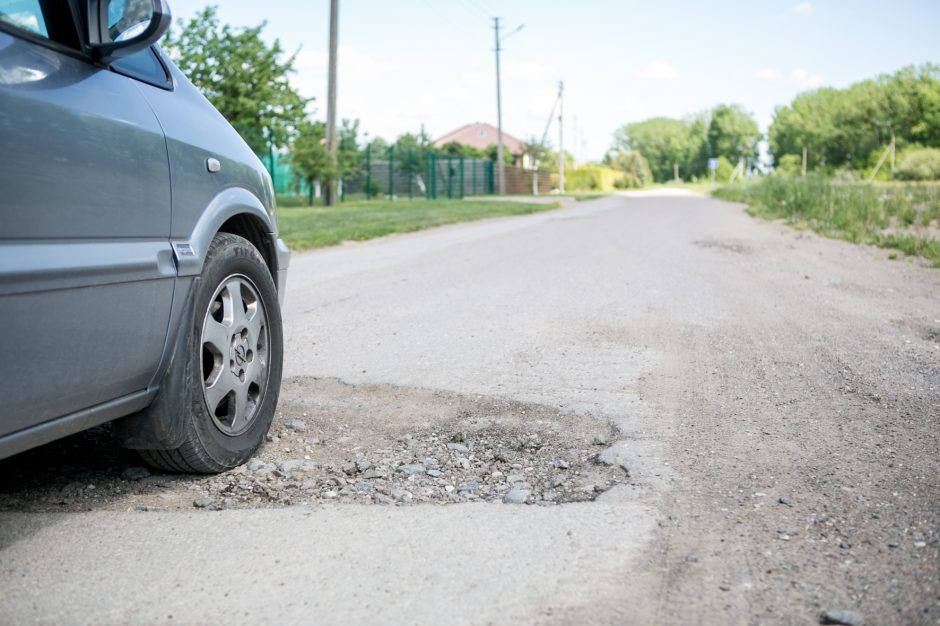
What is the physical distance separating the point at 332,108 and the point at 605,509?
2614 centimetres

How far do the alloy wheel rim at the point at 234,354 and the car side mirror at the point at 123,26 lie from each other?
87cm

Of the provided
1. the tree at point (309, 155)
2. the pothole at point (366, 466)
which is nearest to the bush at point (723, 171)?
the tree at point (309, 155)

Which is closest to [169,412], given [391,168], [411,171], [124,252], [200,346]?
[200,346]

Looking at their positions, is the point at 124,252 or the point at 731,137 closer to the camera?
the point at 124,252

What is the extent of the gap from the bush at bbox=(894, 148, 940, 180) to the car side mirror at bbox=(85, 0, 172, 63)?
188ft

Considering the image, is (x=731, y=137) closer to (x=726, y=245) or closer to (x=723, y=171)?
(x=723, y=171)

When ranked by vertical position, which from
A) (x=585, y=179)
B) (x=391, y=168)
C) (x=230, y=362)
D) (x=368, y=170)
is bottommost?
(x=230, y=362)

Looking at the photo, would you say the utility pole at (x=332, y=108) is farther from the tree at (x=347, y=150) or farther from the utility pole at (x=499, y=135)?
the utility pole at (x=499, y=135)

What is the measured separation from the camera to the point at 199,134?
305 cm

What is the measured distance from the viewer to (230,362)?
313 cm

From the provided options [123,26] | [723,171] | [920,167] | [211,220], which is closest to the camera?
[123,26]

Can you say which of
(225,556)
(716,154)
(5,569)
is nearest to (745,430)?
(225,556)

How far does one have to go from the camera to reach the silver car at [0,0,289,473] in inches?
85.9

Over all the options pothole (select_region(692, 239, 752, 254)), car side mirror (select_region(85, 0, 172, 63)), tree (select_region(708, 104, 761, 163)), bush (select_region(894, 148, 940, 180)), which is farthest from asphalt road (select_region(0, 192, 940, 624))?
tree (select_region(708, 104, 761, 163))
